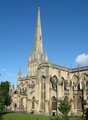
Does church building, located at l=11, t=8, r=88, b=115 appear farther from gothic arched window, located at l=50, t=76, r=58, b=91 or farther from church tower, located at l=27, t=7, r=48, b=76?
church tower, located at l=27, t=7, r=48, b=76

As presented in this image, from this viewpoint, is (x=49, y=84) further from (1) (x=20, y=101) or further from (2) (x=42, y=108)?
(1) (x=20, y=101)

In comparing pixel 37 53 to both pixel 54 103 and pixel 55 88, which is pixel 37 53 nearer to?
pixel 55 88

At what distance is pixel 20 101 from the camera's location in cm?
8544

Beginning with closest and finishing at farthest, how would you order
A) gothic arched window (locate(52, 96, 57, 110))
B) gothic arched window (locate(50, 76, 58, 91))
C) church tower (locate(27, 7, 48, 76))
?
gothic arched window (locate(52, 96, 57, 110))
gothic arched window (locate(50, 76, 58, 91))
church tower (locate(27, 7, 48, 76))

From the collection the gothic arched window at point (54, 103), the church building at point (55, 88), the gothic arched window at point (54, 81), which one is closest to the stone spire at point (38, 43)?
the church building at point (55, 88)

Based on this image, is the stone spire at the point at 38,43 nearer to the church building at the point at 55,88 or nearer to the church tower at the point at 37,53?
the church tower at the point at 37,53

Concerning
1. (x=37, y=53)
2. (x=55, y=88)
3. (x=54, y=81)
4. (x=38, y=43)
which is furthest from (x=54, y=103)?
(x=38, y=43)

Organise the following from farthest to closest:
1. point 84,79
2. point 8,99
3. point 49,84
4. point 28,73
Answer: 1. point 28,73
2. point 8,99
3. point 84,79
4. point 49,84

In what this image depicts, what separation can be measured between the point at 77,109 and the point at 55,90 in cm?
801

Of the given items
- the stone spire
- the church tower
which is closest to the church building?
the church tower

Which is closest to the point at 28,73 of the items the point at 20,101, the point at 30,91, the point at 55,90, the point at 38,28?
the point at 38,28

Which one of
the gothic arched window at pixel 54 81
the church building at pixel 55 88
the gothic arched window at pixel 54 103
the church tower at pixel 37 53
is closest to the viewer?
the church building at pixel 55 88

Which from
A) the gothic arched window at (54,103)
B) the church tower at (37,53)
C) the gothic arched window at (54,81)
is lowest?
the gothic arched window at (54,103)

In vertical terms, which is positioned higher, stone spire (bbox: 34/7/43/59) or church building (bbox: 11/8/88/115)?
stone spire (bbox: 34/7/43/59)
